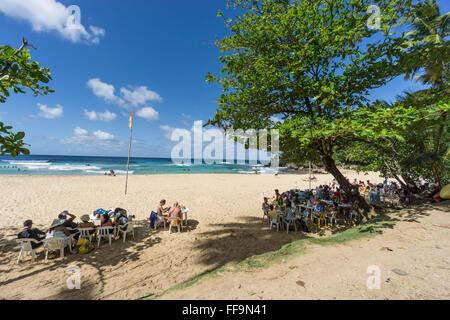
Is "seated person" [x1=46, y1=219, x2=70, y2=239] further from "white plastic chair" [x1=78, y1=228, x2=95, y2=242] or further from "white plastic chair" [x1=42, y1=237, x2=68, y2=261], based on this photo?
"white plastic chair" [x1=78, y1=228, x2=95, y2=242]

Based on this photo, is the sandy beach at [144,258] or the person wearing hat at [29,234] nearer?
the sandy beach at [144,258]

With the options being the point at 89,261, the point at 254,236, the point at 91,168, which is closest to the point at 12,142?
the point at 89,261

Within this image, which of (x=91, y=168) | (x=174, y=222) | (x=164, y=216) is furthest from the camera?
(x=91, y=168)

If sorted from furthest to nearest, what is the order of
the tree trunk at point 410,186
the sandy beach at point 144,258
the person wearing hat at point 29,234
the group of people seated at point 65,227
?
the tree trunk at point 410,186
the group of people seated at point 65,227
the person wearing hat at point 29,234
the sandy beach at point 144,258

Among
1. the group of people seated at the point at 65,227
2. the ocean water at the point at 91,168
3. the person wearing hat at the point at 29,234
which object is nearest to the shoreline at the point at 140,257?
the person wearing hat at the point at 29,234

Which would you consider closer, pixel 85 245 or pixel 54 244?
pixel 54 244

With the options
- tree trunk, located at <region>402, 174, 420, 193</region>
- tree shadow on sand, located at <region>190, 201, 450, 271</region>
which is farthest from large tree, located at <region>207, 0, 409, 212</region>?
tree trunk, located at <region>402, 174, 420, 193</region>

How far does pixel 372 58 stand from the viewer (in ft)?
14.5

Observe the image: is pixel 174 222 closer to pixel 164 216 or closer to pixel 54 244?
pixel 164 216

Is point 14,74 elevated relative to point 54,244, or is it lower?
elevated

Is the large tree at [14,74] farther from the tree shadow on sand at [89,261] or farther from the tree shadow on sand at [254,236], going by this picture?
the tree shadow on sand at [254,236]

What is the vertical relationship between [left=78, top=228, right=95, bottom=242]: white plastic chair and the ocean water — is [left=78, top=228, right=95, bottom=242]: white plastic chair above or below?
below

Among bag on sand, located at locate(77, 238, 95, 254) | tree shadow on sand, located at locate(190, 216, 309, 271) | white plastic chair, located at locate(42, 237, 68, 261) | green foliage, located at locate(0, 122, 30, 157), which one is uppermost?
green foliage, located at locate(0, 122, 30, 157)

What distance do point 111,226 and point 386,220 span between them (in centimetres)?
861
